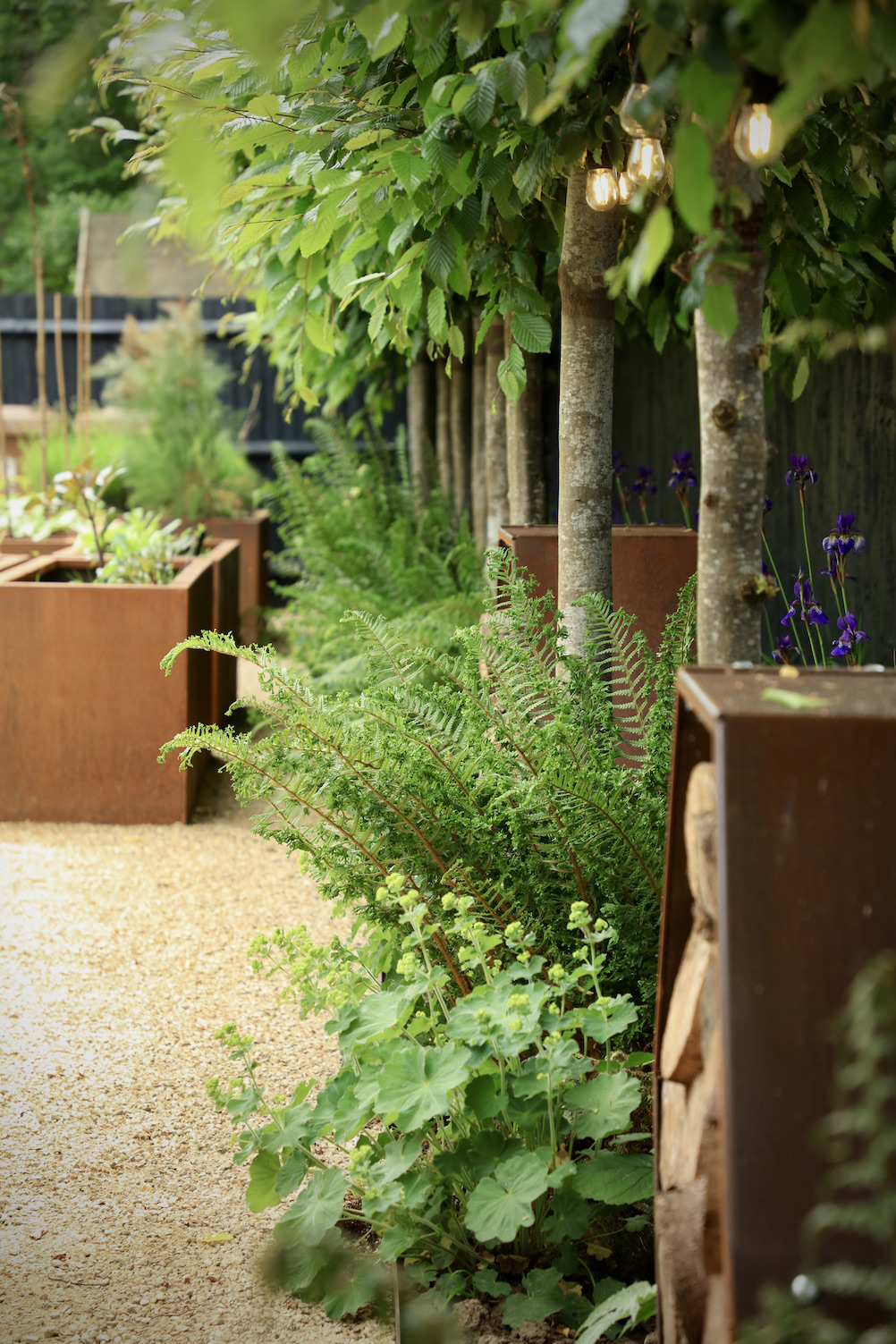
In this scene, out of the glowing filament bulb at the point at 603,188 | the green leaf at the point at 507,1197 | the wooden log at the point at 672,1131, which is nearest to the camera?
the wooden log at the point at 672,1131

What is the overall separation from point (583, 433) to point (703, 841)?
136 cm

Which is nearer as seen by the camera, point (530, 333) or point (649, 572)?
point (530, 333)

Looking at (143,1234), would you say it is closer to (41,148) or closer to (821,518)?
(821,518)

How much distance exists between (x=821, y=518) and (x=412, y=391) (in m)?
3.49

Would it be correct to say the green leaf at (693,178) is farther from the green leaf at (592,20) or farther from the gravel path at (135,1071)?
the gravel path at (135,1071)

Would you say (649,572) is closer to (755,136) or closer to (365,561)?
(755,136)

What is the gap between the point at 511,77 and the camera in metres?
1.44

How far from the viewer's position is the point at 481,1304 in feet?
5.07

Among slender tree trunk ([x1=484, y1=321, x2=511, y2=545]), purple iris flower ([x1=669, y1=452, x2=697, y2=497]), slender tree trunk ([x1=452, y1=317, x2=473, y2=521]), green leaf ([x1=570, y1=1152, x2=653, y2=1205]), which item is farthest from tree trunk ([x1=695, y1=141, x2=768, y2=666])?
slender tree trunk ([x1=452, y1=317, x2=473, y2=521])

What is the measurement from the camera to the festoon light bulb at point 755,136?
1216mm

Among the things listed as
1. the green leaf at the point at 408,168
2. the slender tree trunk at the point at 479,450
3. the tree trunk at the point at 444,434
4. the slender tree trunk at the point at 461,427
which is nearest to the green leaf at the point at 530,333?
the green leaf at the point at 408,168

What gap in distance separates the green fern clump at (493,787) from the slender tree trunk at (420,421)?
4.57 metres

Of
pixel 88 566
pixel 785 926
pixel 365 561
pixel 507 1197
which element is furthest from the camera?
pixel 365 561

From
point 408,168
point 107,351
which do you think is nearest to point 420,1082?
point 408,168
